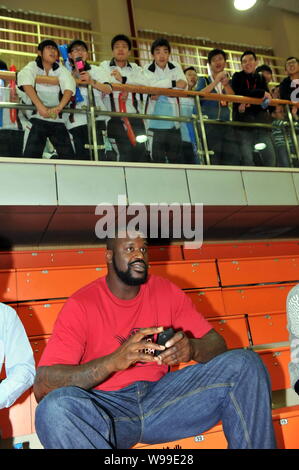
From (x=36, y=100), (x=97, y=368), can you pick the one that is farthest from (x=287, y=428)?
(x=36, y=100)

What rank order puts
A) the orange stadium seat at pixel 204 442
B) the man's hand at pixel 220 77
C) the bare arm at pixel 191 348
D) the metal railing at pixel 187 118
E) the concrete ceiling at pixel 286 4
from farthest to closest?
the concrete ceiling at pixel 286 4
the man's hand at pixel 220 77
the metal railing at pixel 187 118
the orange stadium seat at pixel 204 442
the bare arm at pixel 191 348

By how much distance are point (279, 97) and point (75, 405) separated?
432 cm

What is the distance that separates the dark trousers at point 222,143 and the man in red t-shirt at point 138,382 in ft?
8.18

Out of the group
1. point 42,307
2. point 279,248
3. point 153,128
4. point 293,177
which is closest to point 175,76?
point 153,128

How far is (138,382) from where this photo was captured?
5.19ft

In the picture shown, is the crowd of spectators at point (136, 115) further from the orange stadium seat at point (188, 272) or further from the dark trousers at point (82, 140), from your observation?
the orange stadium seat at point (188, 272)

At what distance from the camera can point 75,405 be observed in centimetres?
126

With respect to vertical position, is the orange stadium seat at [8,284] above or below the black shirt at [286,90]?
below

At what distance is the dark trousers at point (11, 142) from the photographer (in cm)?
336

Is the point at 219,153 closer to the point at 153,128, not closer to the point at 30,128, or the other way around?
the point at 153,128

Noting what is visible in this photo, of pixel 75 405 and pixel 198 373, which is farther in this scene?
pixel 198 373

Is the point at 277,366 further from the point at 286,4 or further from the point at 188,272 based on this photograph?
the point at 286,4

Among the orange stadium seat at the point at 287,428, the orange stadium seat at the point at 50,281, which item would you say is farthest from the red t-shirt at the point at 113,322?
the orange stadium seat at the point at 50,281

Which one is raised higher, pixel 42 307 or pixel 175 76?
pixel 175 76
